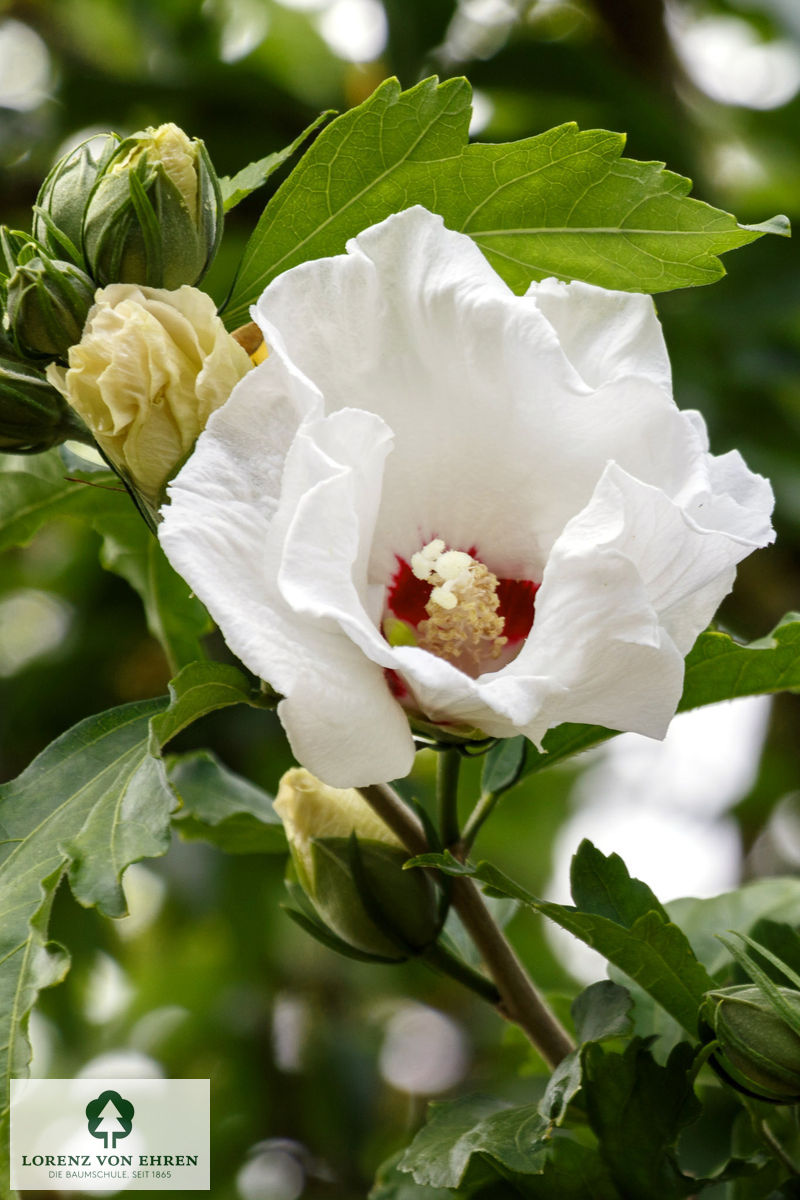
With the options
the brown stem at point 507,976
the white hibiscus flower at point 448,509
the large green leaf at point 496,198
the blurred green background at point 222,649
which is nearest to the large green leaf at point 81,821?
the white hibiscus flower at point 448,509

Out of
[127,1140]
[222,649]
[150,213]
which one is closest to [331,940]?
[127,1140]

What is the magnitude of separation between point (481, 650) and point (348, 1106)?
1737 millimetres

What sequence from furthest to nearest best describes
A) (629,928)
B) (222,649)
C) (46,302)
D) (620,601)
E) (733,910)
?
(222,649), (733,910), (629,928), (46,302), (620,601)

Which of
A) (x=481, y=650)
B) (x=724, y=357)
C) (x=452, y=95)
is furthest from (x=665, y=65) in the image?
(x=481, y=650)

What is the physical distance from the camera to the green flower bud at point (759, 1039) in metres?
0.82

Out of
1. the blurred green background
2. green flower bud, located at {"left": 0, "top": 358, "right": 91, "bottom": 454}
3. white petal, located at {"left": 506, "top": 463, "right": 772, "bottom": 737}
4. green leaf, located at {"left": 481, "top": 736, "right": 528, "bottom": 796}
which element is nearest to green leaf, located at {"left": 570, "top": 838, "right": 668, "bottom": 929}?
green leaf, located at {"left": 481, "top": 736, "right": 528, "bottom": 796}

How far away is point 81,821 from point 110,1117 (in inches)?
10.2

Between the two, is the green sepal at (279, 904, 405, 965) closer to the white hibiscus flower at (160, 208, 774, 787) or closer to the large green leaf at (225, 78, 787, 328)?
the white hibiscus flower at (160, 208, 774, 787)

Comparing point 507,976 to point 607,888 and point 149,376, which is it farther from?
point 149,376

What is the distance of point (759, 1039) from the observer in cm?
83

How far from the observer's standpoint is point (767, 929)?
3.55ft

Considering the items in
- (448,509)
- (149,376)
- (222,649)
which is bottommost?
(222,649)

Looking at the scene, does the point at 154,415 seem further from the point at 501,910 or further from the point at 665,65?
the point at 665,65

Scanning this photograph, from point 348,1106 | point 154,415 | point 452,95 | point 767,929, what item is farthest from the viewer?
point 348,1106
